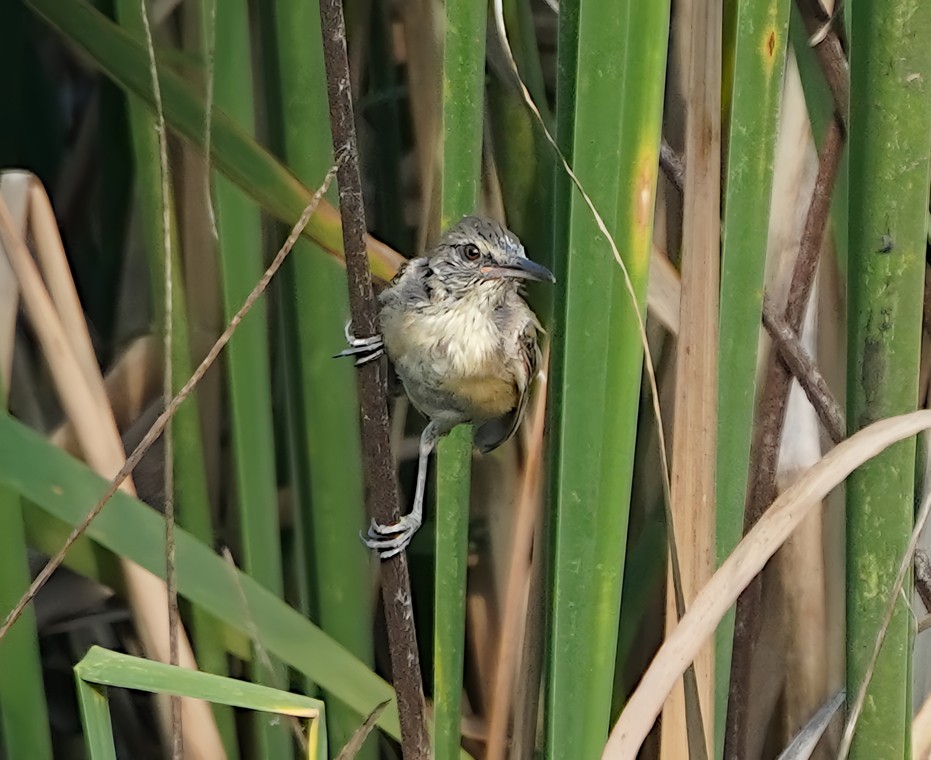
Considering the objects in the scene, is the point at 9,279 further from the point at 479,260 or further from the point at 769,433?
the point at 769,433

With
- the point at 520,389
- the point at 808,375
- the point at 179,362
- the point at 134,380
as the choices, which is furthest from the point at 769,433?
the point at 134,380

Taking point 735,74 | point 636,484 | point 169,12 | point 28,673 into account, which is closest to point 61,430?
point 28,673

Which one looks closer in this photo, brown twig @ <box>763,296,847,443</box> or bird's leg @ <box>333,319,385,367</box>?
bird's leg @ <box>333,319,385,367</box>

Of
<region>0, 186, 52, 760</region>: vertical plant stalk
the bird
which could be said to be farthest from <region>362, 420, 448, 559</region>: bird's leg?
<region>0, 186, 52, 760</region>: vertical plant stalk

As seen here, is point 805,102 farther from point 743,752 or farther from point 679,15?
point 743,752

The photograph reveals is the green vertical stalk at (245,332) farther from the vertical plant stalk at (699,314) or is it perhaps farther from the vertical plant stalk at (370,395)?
the vertical plant stalk at (699,314)

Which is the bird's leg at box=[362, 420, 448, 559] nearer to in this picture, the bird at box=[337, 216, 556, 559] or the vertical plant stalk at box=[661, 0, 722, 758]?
the bird at box=[337, 216, 556, 559]
